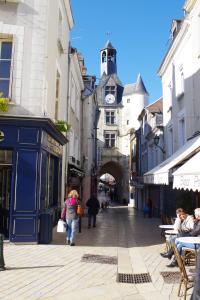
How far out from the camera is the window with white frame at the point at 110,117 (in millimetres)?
49906

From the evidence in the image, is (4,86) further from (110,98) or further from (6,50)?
(110,98)

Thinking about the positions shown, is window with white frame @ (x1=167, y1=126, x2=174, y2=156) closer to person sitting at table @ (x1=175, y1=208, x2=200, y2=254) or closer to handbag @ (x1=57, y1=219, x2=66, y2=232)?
handbag @ (x1=57, y1=219, x2=66, y2=232)

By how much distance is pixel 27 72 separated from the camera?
1053 cm

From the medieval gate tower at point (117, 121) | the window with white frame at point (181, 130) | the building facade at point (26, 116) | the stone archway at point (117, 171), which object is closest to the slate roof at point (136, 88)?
the medieval gate tower at point (117, 121)

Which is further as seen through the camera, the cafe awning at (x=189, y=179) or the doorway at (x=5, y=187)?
the doorway at (x=5, y=187)

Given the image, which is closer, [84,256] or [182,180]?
[182,180]

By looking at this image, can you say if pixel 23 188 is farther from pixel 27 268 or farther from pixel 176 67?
pixel 176 67

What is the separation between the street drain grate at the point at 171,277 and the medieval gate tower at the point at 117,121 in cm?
3814

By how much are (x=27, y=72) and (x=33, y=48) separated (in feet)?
2.70

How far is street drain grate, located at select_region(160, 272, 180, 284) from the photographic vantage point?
20.8ft

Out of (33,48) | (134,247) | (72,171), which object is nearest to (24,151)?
(33,48)

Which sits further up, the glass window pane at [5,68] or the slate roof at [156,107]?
the slate roof at [156,107]

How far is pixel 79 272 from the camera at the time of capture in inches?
270

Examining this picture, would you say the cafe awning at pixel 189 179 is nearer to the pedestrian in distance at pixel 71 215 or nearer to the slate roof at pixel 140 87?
the pedestrian in distance at pixel 71 215
